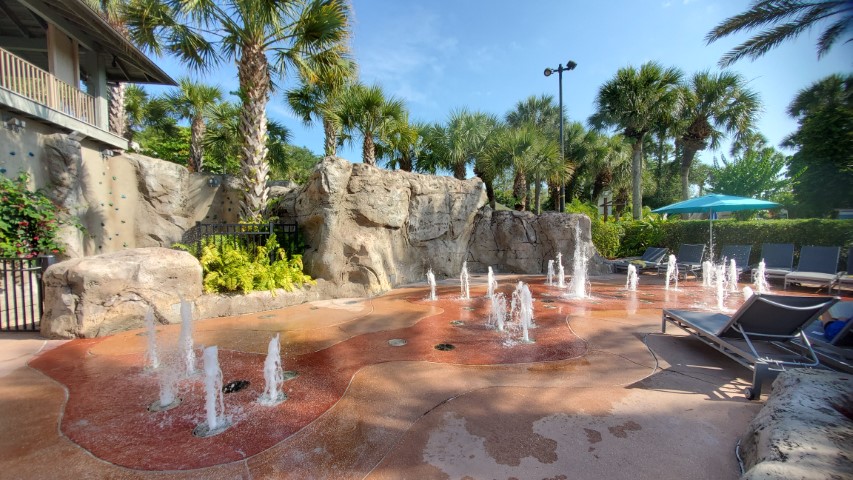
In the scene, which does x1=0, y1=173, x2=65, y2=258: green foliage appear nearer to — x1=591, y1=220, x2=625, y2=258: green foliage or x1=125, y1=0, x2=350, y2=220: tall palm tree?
x1=125, y1=0, x2=350, y2=220: tall palm tree

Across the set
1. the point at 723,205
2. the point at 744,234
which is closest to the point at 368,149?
the point at 723,205

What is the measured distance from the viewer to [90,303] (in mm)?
Result: 5227

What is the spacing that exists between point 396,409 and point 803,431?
2660 millimetres

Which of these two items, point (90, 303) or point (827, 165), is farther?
point (827, 165)

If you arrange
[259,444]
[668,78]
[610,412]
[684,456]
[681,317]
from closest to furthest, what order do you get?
[684,456], [259,444], [610,412], [681,317], [668,78]

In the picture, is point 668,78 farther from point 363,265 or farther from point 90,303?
point 90,303

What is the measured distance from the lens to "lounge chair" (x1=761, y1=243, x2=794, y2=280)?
9.90m

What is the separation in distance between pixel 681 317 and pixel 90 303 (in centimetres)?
819

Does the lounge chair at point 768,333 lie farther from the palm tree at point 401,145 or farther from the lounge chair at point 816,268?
the palm tree at point 401,145

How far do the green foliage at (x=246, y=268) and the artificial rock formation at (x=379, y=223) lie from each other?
62cm

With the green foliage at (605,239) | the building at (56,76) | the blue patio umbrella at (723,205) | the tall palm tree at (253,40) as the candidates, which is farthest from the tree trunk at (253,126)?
the green foliage at (605,239)

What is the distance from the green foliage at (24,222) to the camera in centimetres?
693

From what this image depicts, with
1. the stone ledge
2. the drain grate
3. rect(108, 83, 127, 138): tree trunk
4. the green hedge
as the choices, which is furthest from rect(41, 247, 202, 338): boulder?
the green hedge

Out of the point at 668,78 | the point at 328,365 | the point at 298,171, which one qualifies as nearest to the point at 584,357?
the point at 328,365
